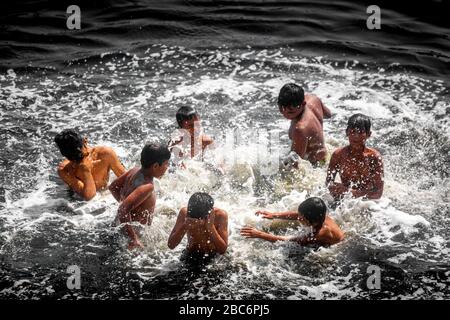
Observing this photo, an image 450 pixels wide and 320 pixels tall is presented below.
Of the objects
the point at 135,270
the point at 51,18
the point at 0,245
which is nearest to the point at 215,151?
the point at 135,270

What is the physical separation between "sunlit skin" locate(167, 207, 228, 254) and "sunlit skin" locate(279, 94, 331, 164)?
A: 1661 mm

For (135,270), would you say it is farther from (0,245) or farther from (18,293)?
(0,245)

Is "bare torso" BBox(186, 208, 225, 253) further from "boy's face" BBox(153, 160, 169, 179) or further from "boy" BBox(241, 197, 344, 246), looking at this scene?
"boy's face" BBox(153, 160, 169, 179)

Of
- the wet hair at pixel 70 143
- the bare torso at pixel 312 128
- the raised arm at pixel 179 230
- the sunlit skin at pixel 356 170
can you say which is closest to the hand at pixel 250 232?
the raised arm at pixel 179 230

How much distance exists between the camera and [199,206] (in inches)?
226

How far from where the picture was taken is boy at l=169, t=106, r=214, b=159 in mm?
7305

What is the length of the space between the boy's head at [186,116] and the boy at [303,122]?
108 cm

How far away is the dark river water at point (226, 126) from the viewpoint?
6.29 meters

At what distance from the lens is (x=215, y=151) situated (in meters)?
8.01

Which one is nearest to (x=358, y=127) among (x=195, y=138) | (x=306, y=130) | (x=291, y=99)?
(x=306, y=130)

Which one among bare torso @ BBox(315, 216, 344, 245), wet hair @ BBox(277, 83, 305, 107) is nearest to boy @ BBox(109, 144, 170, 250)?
wet hair @ BBox(277, 83, 305, 107)

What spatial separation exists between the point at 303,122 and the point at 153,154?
6.66 feet

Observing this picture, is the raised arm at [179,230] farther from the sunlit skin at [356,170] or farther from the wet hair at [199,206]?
the sunlit skin at [356,170]
